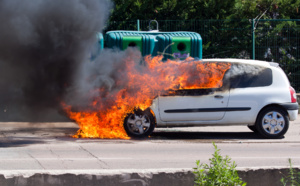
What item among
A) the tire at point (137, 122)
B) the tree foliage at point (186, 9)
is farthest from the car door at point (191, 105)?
the tree foliage at point (186, 9)

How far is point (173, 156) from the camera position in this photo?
788 centimetres

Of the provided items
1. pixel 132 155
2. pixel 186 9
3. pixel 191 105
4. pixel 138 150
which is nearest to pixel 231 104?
pixel 191 105

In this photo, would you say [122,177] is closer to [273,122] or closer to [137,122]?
[137,122]

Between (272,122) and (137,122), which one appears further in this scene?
(272,122)

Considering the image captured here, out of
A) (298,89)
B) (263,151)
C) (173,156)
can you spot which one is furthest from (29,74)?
(298,89)

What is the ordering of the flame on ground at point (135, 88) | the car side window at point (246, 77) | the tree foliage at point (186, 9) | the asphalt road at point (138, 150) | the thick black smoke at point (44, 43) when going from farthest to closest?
the tree foliage at point (186, 9), the car side window at point (246, 77), the flame on ground at point (135, 88), the thick black smoke at point (44, 43), the asphalt road at point (138, 150)

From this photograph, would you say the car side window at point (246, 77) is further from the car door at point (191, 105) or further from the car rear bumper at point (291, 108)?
the car rear bumper at point (291, 108)

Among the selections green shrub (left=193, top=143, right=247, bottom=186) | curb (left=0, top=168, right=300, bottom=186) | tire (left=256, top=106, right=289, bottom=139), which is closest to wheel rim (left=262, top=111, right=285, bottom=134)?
tire (left=256, top=106, right=289, bottom=139)

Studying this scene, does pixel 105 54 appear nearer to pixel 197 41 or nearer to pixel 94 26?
pixel 94 26

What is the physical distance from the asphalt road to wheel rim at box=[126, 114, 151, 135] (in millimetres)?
319

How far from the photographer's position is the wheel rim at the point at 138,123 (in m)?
9.77

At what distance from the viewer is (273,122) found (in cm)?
1006

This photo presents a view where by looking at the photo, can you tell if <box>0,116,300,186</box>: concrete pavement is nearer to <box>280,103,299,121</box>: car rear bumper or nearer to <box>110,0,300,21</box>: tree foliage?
<box>280,103,299,121</box>: car rear bumper

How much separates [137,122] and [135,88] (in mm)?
684
